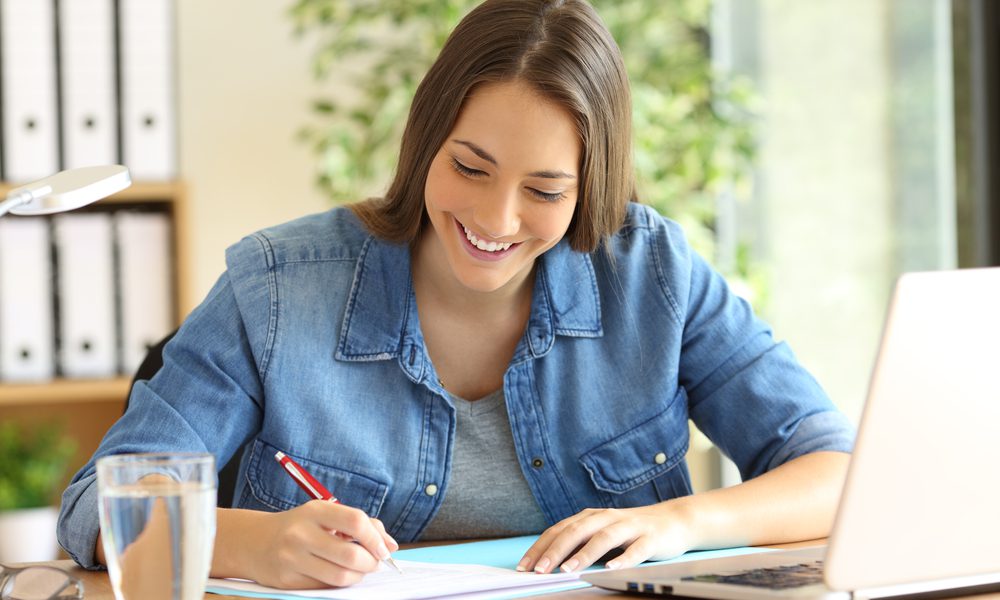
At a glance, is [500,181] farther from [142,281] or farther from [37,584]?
[142,281]

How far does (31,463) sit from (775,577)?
6.42ft

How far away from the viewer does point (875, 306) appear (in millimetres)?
2695

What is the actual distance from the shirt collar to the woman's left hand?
1.11 ft

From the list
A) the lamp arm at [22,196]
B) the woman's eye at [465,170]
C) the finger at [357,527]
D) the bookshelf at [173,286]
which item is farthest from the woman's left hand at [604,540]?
the bookshelf at [173,286]

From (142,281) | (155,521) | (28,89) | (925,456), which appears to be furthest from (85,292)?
(925,456)

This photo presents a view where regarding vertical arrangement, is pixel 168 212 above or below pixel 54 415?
above

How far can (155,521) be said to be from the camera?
29.6 inches

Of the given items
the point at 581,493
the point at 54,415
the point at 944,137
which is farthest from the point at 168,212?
the point at 944,137

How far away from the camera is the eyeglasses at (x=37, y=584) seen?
0.92 m

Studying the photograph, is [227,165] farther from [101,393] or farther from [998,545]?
[998,545]

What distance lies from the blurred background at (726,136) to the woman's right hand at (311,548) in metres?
1.40

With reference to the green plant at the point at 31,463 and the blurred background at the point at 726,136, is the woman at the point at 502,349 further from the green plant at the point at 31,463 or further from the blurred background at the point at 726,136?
the green plant at the point at 31,463

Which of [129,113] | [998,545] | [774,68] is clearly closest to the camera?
[998,545]

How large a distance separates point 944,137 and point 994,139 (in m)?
0.12
